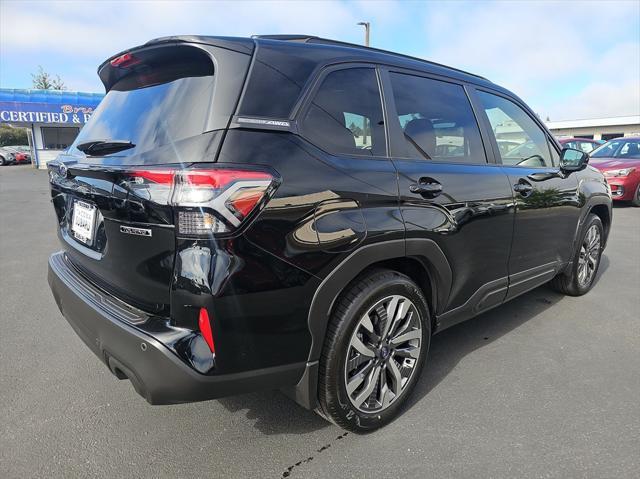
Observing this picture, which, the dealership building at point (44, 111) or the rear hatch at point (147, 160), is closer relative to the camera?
the rear hatch at point (147, 160)

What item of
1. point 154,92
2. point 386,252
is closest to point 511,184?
point 386,252

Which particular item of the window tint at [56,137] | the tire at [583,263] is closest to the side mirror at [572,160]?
the tire at [583,263]

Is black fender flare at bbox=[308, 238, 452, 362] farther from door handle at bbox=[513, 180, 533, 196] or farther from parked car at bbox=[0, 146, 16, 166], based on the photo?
parked car at bbox=[0, 146, 16, 166]

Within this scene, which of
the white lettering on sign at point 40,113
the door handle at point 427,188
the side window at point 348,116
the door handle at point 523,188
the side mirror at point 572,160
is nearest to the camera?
the side window at point 348,116

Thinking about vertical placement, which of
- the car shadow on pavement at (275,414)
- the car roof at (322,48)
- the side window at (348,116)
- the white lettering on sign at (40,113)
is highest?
the white lettering on sign at (40,113)

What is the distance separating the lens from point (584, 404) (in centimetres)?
260

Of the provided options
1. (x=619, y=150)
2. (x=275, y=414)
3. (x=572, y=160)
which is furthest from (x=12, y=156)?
(x=572, y=160)

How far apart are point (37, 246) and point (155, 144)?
5494mm

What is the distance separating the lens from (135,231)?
1.84m

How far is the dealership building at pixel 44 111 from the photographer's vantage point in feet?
81.3

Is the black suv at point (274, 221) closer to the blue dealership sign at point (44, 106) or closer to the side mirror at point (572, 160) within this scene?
the side mirror at point (572, 160)

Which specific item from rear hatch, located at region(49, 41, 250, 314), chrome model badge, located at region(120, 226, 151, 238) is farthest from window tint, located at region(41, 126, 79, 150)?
chrome model badge, located at region(120, 226, 151, 238)

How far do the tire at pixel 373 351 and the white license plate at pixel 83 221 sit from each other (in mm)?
1242

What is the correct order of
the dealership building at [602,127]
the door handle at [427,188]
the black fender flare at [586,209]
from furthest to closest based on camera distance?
the dealership building at [602,127] < the black fender flare at [586,209] < the door handle at [427,188]
